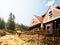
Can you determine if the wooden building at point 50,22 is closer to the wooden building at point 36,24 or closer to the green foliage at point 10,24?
the wooden building at point 36,24

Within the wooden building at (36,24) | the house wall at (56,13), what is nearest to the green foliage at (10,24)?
the wooden building at (36,24)

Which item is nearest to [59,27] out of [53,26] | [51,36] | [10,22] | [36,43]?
[53,26]

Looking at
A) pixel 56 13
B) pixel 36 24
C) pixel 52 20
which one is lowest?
pixel 36 24

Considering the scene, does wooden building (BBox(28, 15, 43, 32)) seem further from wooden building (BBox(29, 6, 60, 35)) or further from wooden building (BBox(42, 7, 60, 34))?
wooden building (BBox(42, 7, 60, 34))

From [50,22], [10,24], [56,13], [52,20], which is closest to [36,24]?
[50,22]

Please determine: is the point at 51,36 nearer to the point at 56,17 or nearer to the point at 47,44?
the point at 47,44

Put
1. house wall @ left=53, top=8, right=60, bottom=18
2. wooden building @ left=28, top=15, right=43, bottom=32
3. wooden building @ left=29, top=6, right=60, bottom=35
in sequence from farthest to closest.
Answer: wooden building @ left=28, top=15, right=43, bottom=32 → house wall @ left=53, top=8, right=60, bottom=18 → wooden building @ left=29, top=6, right=60, bottom=35

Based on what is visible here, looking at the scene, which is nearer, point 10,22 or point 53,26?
point 53,26

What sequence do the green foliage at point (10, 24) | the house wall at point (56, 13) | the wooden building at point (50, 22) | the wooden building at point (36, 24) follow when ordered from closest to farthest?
the wooden building at point (50, 22), the house wall at point (56, 13), the wooden building at point (36, 24), the green foliage at point (10, 24)

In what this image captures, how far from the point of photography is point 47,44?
2384 centimetres

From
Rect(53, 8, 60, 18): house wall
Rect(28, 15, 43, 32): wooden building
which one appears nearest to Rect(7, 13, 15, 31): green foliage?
Rect(28, 15, 43, 32): wooden building

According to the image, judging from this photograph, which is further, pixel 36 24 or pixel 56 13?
pixel 36 24

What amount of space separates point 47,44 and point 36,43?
6.31ft

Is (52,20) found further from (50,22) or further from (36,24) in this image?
(36,24)
